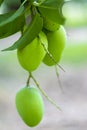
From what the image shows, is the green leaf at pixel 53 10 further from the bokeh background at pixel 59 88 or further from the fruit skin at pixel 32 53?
the bokeh background at pixel 59 88

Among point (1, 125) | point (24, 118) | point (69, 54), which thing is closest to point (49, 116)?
point (1, 125)

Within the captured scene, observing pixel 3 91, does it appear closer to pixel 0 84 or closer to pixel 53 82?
pixel 0 84

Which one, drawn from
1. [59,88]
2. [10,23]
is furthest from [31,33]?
[59,88]

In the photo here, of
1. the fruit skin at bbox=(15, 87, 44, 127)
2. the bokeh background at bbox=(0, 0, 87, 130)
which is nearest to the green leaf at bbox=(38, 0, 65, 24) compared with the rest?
the fruit skin at bbox=(15, 87, 44, 127)

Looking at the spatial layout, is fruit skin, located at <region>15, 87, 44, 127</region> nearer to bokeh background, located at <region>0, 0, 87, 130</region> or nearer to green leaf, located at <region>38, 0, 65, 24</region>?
green leaf, located at <region>38, 0, 65, 24</region>

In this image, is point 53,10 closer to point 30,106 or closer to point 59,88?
point 30,106
